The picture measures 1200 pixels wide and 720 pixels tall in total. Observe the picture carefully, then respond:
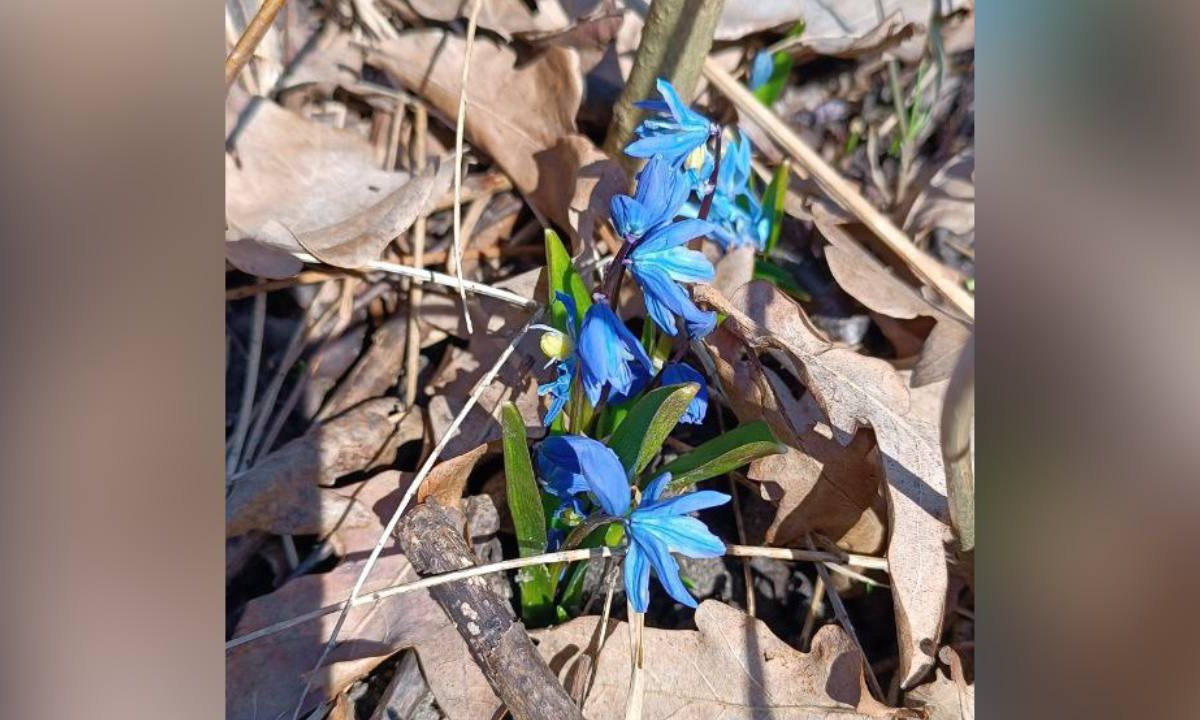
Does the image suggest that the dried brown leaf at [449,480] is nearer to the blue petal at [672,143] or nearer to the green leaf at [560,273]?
the green leaf at [560,273]

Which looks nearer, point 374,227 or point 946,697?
point 946,697

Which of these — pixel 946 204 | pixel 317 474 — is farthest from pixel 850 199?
pixel 317 474

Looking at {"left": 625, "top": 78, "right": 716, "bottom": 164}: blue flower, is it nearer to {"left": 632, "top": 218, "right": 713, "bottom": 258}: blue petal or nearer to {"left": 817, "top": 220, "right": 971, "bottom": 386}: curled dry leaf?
{"left": 632, "top": 218, "right": 713, "bottom": 258}: blue petal

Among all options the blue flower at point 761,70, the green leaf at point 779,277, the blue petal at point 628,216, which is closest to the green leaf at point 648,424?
the blue petal at point 628,216

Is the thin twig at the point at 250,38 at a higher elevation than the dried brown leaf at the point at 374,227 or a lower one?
higher

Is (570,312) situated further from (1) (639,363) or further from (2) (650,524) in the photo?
(2) (650,524)
